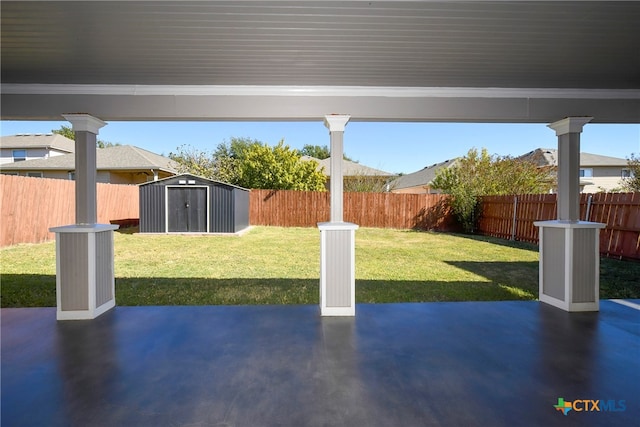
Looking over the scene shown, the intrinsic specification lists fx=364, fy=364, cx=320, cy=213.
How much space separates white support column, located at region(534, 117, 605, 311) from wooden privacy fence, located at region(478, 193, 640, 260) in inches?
190

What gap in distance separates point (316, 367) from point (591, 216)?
8790 millimetres

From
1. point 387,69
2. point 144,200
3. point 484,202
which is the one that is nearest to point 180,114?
point 387,69

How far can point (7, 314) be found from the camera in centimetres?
376

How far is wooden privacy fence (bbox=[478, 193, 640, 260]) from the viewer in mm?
7527

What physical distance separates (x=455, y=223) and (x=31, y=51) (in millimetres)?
13386

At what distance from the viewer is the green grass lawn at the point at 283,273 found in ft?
15.9

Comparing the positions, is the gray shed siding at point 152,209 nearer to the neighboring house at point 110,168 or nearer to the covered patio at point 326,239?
the neighboring house at point 110,168

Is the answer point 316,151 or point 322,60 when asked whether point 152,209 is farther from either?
point 316,151

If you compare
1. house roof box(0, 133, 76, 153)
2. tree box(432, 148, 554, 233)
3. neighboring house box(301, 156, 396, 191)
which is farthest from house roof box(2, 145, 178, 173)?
tree box(432, 148, 554, 233)

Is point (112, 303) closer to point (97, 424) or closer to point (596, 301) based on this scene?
point (97, 424)

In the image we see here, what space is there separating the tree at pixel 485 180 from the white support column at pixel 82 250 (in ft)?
39.0

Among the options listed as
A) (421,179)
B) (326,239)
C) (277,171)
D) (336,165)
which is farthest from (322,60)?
(421,179)

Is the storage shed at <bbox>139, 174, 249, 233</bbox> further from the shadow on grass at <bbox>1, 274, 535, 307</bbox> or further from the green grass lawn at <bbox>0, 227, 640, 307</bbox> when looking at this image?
the shadow on grass at <bbox>1, 274, 535, 307</bbox>

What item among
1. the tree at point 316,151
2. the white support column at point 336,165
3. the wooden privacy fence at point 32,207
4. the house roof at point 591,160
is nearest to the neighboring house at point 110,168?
the wooden privacy fence at point 32,207
